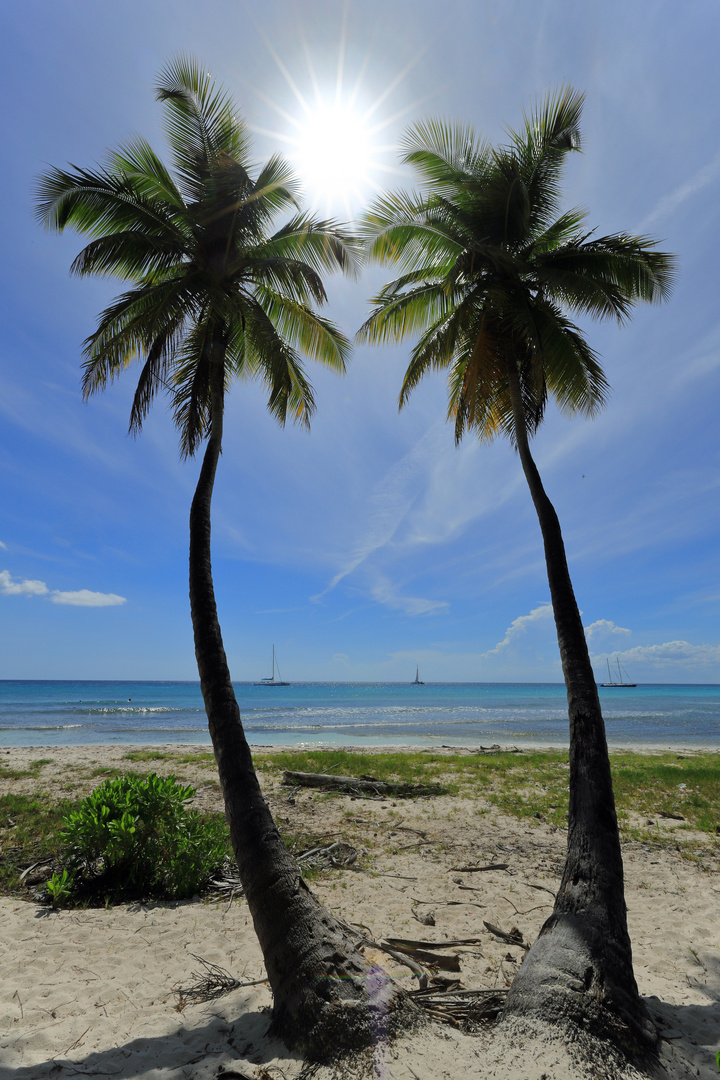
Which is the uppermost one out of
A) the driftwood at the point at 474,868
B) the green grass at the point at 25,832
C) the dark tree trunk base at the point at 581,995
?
the dark tree trunk base at the point at 581,995

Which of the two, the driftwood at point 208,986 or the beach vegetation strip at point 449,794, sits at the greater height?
the driftwood at point 208,986

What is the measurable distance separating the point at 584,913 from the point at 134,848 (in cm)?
490

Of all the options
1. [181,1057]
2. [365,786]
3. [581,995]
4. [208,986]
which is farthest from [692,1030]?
[365,786]

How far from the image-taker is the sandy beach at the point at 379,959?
2.93 metres

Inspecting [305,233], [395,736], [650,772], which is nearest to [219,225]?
[305,233]

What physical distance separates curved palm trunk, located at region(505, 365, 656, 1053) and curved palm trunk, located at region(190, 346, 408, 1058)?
0.99m

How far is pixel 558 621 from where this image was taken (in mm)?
5410

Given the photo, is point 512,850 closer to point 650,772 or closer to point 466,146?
point 650,772

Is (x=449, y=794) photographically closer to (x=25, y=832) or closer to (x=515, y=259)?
(x=25, y=832)

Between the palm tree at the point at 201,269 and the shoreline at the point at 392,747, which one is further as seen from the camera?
the shoreline at the point at 392,747

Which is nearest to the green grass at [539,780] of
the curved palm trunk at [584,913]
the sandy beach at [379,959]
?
the sandy beach at [379,959]

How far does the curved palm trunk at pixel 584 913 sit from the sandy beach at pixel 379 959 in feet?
0.74

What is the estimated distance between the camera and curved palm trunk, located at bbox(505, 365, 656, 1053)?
308cm

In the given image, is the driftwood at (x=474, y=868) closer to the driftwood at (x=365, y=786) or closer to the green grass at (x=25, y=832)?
the driftwood at (x=365, y=786)
